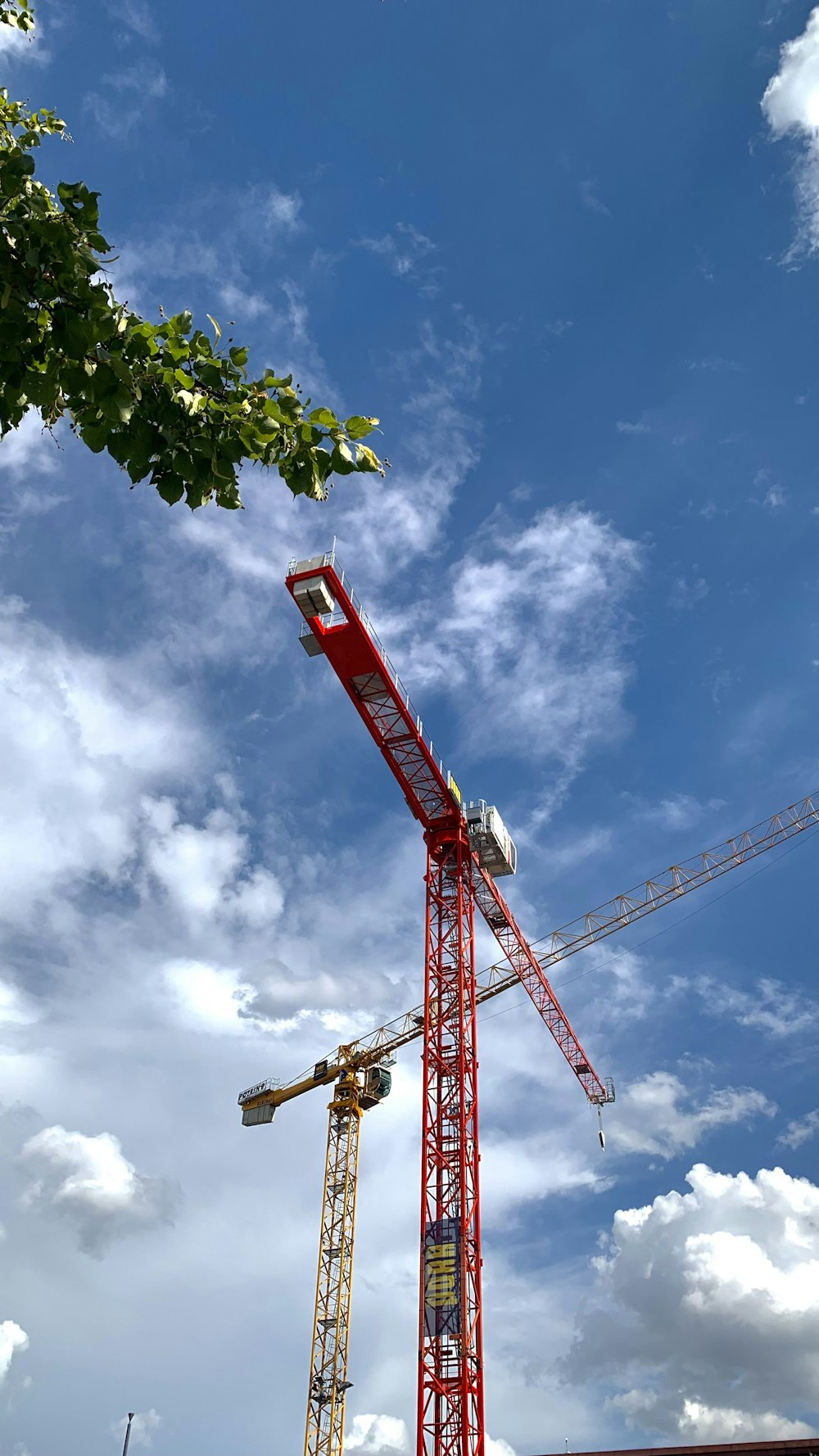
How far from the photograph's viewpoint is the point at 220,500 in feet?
22.0

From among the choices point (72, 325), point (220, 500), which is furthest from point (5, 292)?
point (220, 500)

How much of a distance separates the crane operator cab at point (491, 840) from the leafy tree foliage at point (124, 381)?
174 ft

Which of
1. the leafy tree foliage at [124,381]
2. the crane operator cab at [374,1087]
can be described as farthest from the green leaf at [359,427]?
the crane operator cab at [374,1087]

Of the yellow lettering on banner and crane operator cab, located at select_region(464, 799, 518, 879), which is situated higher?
crane operator cab, located at select_region(464, 799, 518, 879)

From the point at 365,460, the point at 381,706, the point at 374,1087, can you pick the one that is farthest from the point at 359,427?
the point at 374,1087

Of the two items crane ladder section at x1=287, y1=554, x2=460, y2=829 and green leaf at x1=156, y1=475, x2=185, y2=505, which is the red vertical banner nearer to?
crane ladder section at x1=287, y1=554, x2=460, y2=829

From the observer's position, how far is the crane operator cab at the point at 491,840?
5906 centimetres

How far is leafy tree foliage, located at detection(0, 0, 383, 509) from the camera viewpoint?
237 inches

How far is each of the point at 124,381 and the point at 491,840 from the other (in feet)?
177

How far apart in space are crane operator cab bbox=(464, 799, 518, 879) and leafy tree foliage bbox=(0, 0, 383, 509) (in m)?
53.0

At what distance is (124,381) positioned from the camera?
6.12 meters

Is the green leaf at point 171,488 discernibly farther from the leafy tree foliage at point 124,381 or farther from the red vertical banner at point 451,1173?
the red vertical banner at point 451,1173

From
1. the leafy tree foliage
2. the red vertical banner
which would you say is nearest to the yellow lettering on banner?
the red vertical banner

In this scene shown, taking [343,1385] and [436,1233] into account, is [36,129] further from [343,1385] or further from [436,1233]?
[343,1385]
